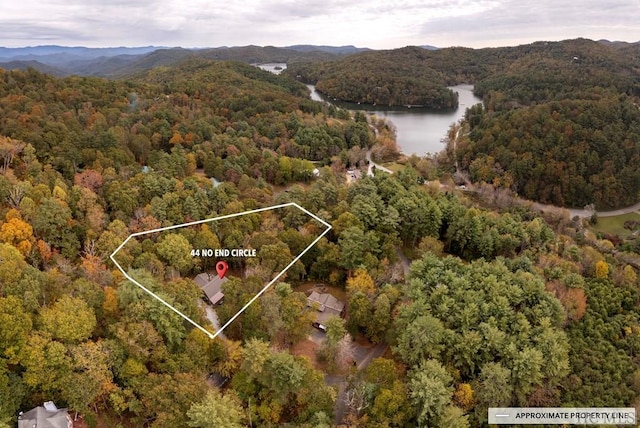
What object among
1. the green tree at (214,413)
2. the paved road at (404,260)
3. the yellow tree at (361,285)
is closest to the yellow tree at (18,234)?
the green tree at (214,413)

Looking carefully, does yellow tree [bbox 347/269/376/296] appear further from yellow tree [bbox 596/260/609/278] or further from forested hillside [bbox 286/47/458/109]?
forested hillside [bbox 286/47/458/109]

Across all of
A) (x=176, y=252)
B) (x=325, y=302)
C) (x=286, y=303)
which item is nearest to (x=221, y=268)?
(x=176, y=252)

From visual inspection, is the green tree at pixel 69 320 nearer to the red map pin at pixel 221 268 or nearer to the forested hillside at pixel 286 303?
the forested hillside at pixel 286 303

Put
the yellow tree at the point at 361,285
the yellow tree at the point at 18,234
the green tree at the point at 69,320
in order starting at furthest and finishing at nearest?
the yellow tree at the point at 361,285 < the yellow tree at the point at 18,234 < the green tree at the point at 69,320

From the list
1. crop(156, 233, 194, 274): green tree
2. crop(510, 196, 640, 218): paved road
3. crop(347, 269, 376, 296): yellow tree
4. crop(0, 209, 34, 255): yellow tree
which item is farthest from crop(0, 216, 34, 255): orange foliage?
crop(510, 196, 640, 218): paved road

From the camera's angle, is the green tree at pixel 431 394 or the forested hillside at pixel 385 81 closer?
the green tree at pixel 431 394

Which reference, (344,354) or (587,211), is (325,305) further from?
(587,211)
